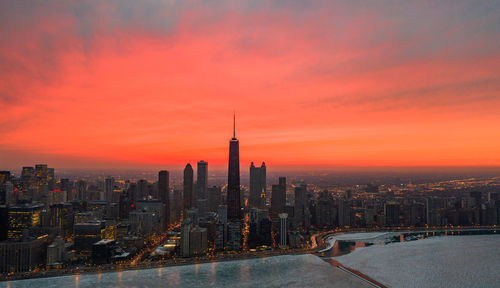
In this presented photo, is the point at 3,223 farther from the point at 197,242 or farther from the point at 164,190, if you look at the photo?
the point at 164,190

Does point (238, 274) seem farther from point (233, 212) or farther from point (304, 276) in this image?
point (233, 212)

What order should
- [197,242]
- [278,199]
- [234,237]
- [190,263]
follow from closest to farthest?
[190,263] → [197,242] → [234,237] → [278,199]

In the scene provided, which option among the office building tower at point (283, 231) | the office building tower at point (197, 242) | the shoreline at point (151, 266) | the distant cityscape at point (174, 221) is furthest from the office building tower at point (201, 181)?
the shoreline at point (151, 266)

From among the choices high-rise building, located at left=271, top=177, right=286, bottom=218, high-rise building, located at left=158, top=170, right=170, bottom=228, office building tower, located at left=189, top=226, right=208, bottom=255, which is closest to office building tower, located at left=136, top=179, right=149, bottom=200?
high-rise building, located at left=158, top=170, right=170, bottom=228

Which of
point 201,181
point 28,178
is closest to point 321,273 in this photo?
point 201,181

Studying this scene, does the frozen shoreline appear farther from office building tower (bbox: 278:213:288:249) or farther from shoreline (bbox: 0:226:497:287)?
office building tower (bbox: 278:213:288:249)

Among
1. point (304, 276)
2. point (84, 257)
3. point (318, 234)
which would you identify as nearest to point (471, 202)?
point (318, 234)

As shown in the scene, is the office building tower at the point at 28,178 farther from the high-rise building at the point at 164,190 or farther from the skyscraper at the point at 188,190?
the skyscraper at the point at 188,190
